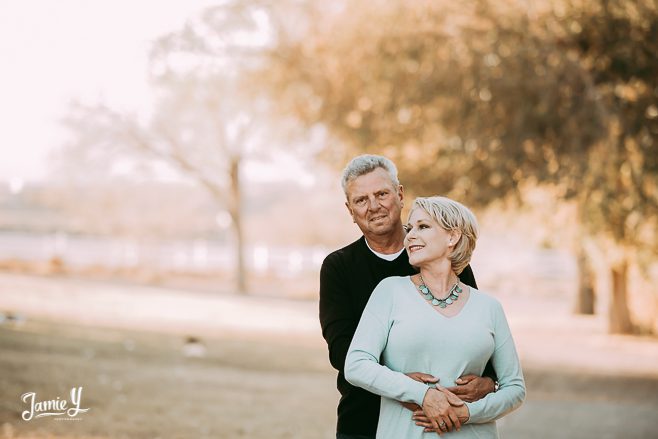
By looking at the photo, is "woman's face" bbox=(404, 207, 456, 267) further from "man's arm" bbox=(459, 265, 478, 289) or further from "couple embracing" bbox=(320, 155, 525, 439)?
"man's arm" bbox=(459, 265, 478, 289)

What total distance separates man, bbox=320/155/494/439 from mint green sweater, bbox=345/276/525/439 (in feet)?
0.83

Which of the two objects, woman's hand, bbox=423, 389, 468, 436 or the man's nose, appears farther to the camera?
the man's nose

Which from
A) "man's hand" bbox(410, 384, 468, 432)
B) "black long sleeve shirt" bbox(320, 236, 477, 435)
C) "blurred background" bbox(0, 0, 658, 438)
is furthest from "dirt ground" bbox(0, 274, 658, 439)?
"man's hand" bbox(410, 384, 468, 432)

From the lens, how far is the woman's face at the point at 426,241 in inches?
120

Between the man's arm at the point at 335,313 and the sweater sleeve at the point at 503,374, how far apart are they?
0.53 metres

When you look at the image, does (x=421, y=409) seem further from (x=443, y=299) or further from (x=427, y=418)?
(x=443, y=299)

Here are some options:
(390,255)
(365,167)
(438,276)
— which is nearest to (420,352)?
(438,276)

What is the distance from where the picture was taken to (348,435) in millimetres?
3330

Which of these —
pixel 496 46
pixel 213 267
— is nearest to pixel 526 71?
pixel 496 46

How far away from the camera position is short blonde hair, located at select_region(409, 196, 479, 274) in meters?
3.07

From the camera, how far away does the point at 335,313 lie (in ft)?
10.8

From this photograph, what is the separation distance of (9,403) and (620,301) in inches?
603

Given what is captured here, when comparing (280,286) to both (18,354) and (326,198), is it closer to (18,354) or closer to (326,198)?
(326,198)

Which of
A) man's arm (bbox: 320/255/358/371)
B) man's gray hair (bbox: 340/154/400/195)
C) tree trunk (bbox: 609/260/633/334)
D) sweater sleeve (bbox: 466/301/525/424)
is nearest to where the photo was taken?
sweater sleeve (bbox: 466/301/525/424)
